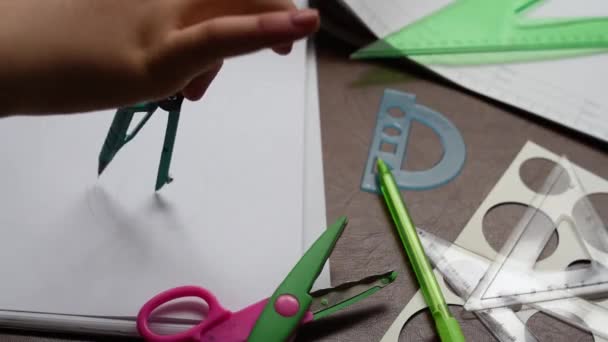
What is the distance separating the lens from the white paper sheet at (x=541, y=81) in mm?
540

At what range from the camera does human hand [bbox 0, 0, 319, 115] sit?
0.83 feet

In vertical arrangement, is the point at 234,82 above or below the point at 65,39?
below

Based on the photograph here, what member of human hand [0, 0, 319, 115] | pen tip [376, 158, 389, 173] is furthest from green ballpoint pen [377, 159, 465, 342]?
human hand [0, 0, 319, 115]

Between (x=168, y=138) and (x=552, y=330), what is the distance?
0.31 meters

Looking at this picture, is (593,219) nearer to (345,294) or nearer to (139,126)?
(345,294)

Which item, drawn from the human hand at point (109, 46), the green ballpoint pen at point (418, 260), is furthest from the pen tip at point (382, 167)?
the human hand at point (109, 46)

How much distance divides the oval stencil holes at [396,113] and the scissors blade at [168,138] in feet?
0.67

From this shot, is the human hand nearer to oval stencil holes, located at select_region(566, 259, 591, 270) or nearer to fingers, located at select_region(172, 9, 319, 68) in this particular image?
fingers, located at select_region(172, 9, 319, 68)

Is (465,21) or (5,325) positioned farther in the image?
(465,21)

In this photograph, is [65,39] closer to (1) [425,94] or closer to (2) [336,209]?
(2) [336,209]

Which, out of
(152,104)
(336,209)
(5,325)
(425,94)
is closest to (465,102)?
(425,94)

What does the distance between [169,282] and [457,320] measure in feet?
0.68

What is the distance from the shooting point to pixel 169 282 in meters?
0.41

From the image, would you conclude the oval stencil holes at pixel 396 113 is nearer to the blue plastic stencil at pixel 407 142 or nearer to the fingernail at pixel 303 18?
the blue plastic stencil at pixel 407 142
